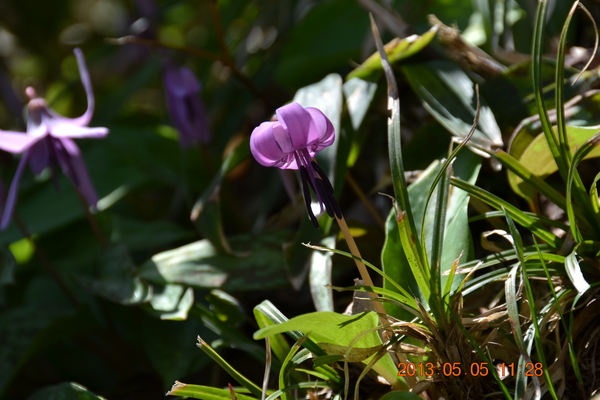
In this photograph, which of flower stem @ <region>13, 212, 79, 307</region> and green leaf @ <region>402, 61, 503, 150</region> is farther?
flower stem @ <region>13, 212, 79, 307</region>

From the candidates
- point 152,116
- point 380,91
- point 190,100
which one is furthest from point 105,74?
point 380,91

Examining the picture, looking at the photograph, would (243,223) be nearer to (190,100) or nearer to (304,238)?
(190,100)

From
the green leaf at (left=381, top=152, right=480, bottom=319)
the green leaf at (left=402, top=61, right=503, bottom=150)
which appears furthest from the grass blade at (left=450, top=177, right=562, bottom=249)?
the green leaf at (left=402, top=61, right=503, bottom=150)

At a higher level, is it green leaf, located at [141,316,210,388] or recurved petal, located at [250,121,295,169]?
recurved petal, located at [250,121,295,169]

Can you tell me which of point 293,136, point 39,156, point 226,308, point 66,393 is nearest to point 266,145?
point 293,136

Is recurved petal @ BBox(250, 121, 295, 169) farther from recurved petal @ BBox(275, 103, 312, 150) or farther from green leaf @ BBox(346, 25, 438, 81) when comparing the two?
green leaf @ BBox(346, 25, 438, 81)

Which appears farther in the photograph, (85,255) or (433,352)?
(85,255)
